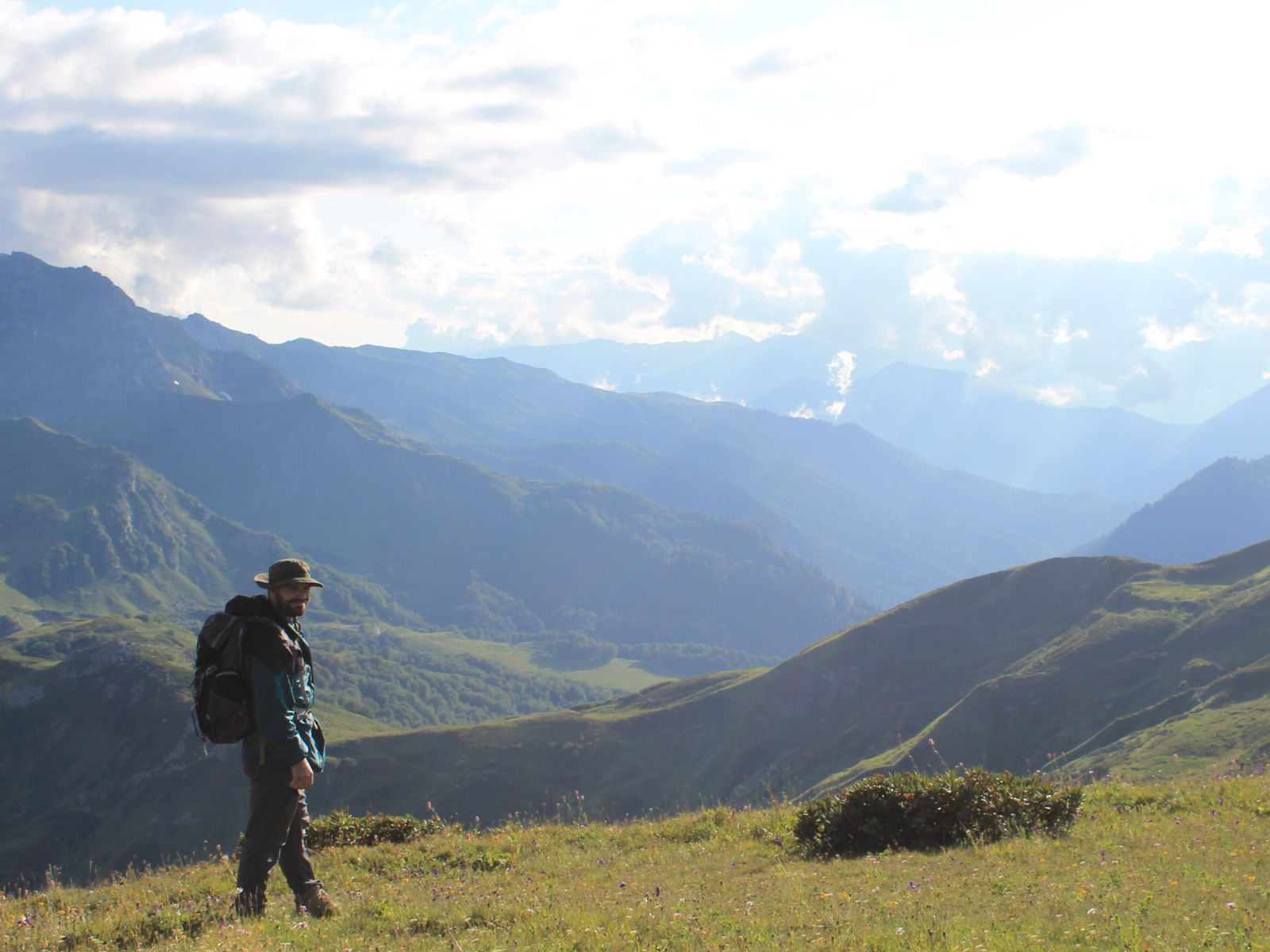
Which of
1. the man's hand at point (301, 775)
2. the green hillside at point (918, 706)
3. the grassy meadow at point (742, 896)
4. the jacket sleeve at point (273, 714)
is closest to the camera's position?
the grassy meadow at point (742, 896)

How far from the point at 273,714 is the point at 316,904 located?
2262 millimetres

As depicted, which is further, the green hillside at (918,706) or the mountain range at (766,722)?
the mountain range at (766,722)

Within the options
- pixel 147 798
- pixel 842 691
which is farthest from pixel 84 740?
pixel 842 691

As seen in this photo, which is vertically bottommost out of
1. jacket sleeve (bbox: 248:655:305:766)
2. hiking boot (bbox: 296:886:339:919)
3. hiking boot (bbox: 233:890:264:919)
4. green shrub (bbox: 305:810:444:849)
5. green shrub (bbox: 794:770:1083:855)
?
green shrub (bbox: 794:770:1083:855)

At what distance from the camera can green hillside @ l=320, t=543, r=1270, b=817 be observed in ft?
351

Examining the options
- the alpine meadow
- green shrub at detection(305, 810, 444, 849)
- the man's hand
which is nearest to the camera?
the alpine meadow

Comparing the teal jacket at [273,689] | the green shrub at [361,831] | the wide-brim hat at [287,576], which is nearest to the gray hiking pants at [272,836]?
the teal jacket at [273,689]

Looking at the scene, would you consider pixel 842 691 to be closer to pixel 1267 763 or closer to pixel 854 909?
pixel 1267 763

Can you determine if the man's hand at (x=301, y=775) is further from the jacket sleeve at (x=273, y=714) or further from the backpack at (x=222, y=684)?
the backpack at (x=222, y=684)

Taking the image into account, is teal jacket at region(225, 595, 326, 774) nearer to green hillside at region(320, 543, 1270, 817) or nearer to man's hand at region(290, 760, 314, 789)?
man's hand at region(290, 760, 314, 789)

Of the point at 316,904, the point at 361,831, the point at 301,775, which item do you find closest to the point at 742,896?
the point at 316,904

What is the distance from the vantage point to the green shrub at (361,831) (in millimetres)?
16469

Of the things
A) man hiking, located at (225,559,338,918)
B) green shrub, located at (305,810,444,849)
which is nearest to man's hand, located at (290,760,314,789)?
man hiking, located at (225,559,338,918)

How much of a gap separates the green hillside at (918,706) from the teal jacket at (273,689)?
9114 cm
